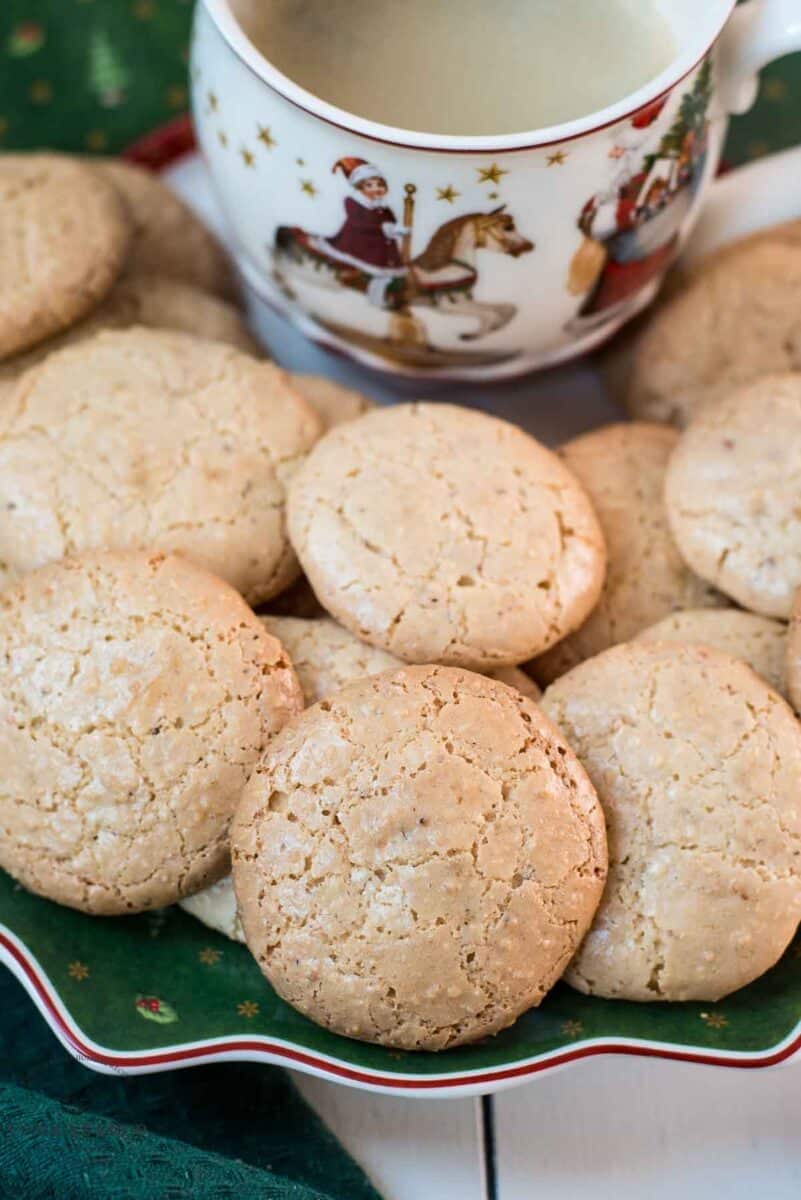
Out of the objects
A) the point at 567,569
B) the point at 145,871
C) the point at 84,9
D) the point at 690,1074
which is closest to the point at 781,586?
the point at 567,569

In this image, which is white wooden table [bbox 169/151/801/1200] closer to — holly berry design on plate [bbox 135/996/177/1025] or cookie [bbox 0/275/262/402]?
holly berry design on plate [bbox 135/996/177/1025]

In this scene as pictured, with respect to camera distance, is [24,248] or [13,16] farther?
[13,16]

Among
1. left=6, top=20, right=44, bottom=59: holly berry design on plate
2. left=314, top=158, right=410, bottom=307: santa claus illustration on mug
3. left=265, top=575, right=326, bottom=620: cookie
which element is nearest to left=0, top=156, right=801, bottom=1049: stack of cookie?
left=265, top=575, right=326, bottom=620: cookie

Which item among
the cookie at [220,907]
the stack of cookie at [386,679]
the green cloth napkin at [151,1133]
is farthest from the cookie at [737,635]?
the green cloth napkin at [151,1133]

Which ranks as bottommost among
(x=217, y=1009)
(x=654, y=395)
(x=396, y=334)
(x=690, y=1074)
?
(x=690, y=1074)

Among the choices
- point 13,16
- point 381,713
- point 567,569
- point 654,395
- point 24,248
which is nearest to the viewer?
point 381,713

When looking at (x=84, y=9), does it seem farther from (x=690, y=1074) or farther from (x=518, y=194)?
(x=690, y=1074)
